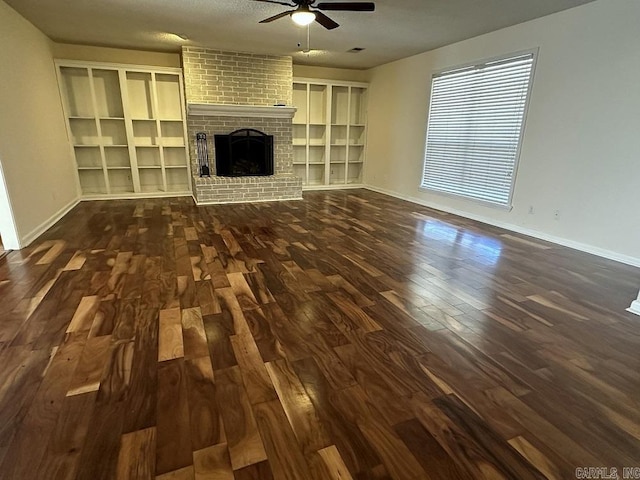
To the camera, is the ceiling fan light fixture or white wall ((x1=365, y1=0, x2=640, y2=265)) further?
white wall ((x1=365, y1=0, x2=640, y2=265))

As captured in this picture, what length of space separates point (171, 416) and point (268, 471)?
530 millimetres

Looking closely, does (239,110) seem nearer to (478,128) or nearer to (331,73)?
(331,73)

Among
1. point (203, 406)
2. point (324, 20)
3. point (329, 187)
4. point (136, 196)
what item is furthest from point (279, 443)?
point (329, 187)

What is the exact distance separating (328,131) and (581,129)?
4796 mm

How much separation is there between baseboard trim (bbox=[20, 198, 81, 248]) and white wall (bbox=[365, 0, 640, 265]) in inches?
231

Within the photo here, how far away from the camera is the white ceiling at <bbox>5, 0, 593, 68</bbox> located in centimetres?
384

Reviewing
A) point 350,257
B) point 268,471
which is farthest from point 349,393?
point 350,257

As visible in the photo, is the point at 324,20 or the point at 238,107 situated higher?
the point at 324,20

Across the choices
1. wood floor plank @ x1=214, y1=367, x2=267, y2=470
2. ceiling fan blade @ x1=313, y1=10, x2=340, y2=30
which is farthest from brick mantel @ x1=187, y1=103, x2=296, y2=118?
wood floor plank @ x1=214, y1=367, x2=267, y2=470

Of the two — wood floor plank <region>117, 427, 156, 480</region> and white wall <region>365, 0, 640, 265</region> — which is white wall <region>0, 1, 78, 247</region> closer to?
wood floor plank <region>117, 427, 156, 480</region>

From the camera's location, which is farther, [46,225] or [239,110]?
[239,110]

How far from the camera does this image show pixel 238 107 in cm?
620

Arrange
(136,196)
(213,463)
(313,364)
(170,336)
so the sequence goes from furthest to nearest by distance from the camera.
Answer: (136,196)
(170,336)
(313,364)
(213,463)

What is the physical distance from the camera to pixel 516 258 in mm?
3688
